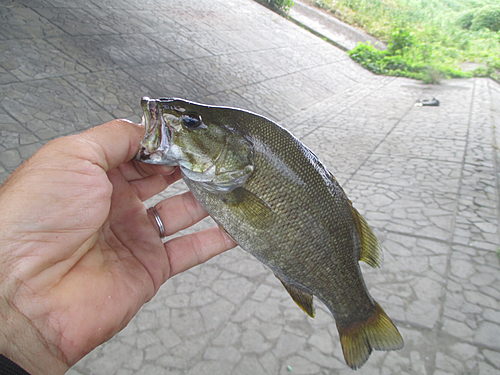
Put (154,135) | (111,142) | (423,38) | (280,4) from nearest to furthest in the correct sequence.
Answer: (154,135), (111,142), (280,4), (423,38)

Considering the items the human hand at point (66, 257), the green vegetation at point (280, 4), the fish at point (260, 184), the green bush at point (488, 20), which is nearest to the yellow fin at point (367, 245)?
the fish at point (260, 184)

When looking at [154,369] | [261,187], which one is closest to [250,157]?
[261,187]

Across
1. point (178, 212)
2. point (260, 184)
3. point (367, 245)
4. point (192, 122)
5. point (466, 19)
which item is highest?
point (466, 19)

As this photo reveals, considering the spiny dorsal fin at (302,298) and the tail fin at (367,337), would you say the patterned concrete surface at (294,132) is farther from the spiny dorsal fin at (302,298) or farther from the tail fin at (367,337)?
the spiny dorsal fin at (302,298)

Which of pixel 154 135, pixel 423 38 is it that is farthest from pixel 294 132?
pixel 423 38

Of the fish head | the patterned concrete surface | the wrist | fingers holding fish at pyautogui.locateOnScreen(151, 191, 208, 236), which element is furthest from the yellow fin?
the wrist

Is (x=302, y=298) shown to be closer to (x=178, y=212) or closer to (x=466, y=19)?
(x=178, y=212)

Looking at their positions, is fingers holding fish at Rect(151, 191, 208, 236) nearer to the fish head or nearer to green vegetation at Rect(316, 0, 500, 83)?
the fish head
